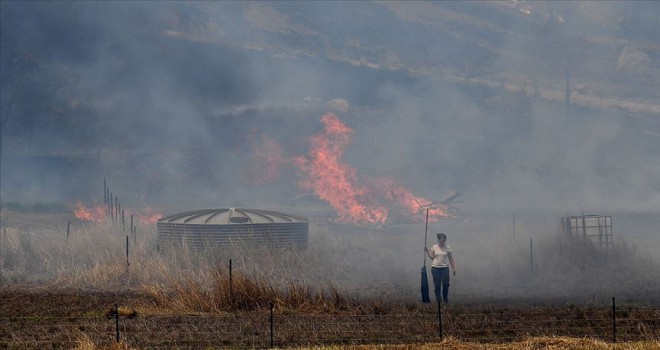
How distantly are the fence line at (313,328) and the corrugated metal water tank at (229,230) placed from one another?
44.3 feet

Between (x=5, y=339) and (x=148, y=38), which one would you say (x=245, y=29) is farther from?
(x=5, y=339)

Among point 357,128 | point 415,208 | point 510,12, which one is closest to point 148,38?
point 357,128

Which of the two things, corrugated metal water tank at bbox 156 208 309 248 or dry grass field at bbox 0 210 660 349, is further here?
corrugated metal water tank at bbox 156 208 309 248

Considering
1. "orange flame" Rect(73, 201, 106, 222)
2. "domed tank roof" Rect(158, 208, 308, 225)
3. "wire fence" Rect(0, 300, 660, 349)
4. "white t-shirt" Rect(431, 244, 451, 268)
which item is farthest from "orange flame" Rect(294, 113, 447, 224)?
"wire fence" Rect(0, 300, 660, 349)

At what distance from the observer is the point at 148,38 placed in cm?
7669

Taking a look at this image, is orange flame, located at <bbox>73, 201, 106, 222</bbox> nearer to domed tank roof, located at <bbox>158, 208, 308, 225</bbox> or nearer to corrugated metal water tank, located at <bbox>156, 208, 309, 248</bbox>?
domed tank roof, located at <bbox>158, 208, 308, 225</bbox>

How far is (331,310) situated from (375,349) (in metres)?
4.21

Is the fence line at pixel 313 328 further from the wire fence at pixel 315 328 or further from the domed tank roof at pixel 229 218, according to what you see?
the domed tank roof at pixel 229 218

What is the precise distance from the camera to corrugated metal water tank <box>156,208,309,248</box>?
32125 mm

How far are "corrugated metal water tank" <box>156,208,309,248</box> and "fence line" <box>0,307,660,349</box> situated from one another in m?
13.5

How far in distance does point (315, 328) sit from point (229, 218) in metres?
17.8

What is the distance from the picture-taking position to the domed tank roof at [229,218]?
110 feet

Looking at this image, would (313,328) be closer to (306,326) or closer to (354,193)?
(306,326)

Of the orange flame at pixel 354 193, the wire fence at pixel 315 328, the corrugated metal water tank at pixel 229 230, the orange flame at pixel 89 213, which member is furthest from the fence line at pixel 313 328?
the orange flame at pixel 89 213
